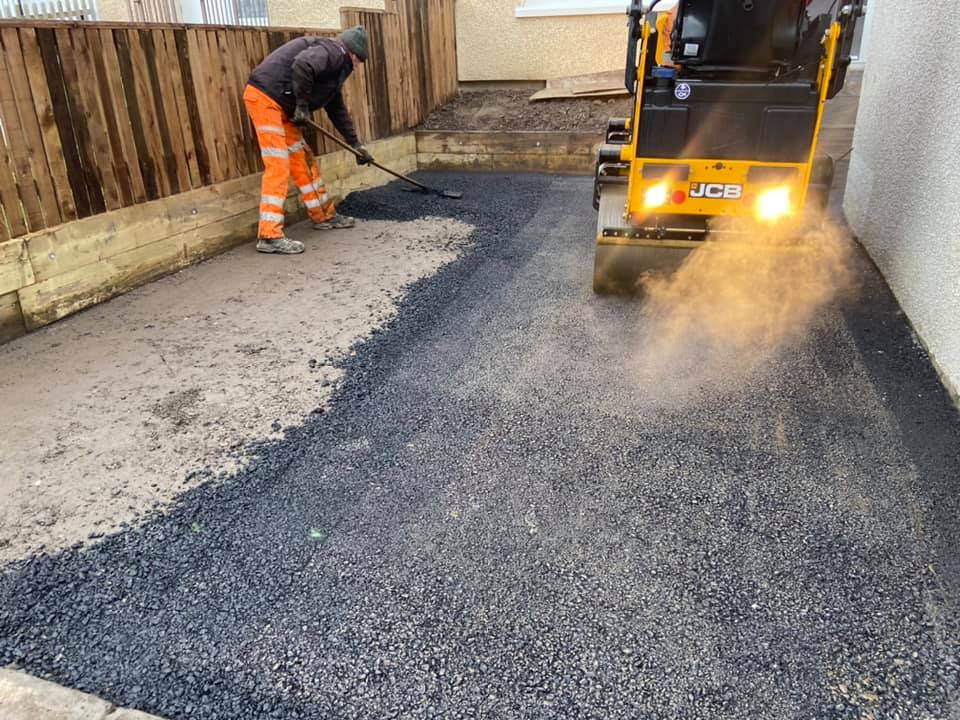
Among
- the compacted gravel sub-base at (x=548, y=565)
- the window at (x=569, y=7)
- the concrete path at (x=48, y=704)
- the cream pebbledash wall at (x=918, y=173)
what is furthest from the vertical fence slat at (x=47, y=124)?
the window at (x=569, y=7)

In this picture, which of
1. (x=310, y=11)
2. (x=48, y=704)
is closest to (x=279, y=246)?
(x=48, y=704)

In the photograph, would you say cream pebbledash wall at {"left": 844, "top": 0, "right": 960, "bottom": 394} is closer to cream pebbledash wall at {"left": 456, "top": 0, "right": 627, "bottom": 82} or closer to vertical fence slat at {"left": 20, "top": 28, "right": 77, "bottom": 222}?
vertical fence slat at {"left": 20, "top": 28, "right": 77, "bottom": 222}

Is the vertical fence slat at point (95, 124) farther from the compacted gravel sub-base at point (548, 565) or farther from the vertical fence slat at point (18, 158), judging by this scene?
the compacted gravel sub-base at point (548, 565)

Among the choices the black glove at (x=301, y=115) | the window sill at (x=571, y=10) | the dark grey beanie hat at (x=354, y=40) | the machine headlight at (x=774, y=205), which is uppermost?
the window sill at (x=571, y=10)

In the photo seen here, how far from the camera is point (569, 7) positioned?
36.6 feet

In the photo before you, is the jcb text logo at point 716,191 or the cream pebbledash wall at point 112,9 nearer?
the jcb text logo at point 716,191

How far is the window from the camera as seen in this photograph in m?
10.8

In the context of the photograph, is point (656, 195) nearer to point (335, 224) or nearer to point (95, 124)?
point (335, 224)

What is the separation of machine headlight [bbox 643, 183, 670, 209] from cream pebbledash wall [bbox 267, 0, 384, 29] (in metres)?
8.77

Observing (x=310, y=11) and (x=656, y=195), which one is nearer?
(x=656, y=195)

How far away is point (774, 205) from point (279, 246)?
398 cm

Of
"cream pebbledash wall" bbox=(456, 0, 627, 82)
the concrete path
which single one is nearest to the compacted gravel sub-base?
the concrete path

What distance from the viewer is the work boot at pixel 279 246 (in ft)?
19.5

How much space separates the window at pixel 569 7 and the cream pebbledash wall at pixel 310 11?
8.09 feet
